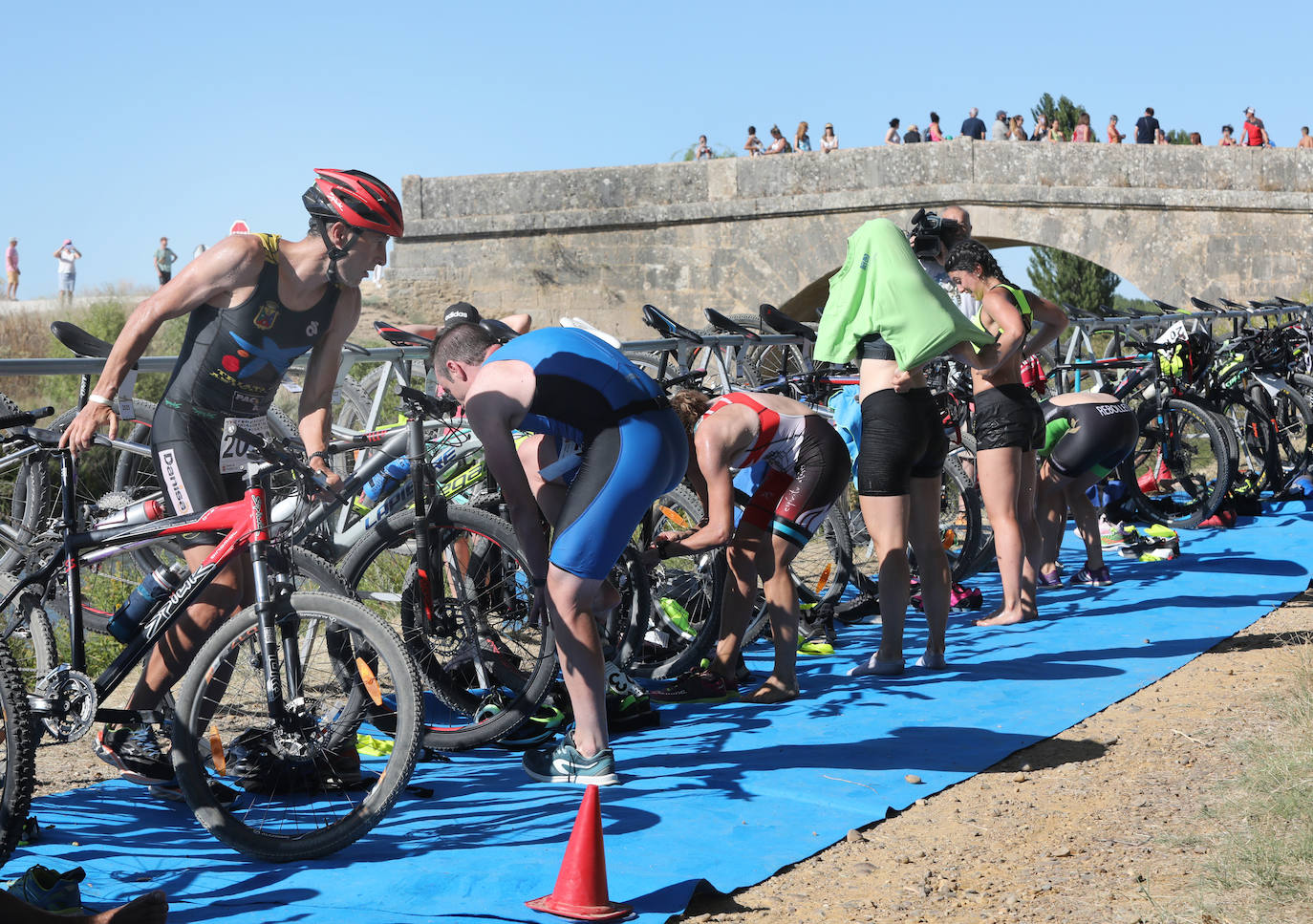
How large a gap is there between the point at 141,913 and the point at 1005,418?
488 centimetres

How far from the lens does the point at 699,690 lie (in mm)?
5652

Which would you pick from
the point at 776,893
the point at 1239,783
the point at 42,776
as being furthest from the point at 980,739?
the point at 42,776

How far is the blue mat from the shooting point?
3471mm

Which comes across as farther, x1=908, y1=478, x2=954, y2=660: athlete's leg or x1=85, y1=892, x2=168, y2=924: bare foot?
x1=908, y1=478, x2=954, y2=660: athlete's leg

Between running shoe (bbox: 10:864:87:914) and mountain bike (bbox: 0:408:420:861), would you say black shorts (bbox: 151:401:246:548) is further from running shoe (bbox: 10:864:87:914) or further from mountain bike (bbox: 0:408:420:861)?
running shoe (bbox: 10:864:87:914)

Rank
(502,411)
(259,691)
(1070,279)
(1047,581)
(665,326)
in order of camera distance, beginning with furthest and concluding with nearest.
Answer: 1. (1070,279)
2. (1047,581)
3. (665,326)
4. (502,411)
5. (259,691)

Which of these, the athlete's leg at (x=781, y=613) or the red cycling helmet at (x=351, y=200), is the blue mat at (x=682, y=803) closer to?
the athlete's leg at (x=781, y=613)

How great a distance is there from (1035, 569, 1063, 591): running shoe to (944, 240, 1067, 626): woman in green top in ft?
3.76

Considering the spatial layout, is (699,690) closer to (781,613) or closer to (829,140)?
(781,613)

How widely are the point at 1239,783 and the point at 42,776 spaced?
12.7 ft

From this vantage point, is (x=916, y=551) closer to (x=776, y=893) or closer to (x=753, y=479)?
(x=753, y=479)

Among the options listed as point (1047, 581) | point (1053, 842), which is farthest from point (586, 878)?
point (1047, 581)

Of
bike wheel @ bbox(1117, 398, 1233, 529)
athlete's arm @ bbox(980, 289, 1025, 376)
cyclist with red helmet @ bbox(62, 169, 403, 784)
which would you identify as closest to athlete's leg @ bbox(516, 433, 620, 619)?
cyclist with red helmet @ bbox(62, 169, 403, 784)

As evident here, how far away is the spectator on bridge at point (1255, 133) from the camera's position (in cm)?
2408
